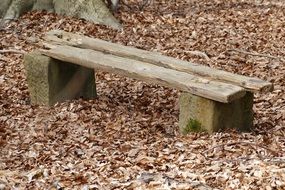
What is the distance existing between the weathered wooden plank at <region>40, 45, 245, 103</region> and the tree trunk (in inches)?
128

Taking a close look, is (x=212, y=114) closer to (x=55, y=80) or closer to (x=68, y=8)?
(x=55, y=80)

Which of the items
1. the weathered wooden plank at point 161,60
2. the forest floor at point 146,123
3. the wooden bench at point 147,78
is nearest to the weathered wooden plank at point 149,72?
the wooden bench at point 147,78

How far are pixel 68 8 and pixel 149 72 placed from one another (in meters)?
4.64

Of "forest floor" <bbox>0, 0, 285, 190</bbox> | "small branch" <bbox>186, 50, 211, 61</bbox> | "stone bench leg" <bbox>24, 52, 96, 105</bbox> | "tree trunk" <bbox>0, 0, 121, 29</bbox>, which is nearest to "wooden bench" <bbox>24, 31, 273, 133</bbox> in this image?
"stone bench leg" <bbox>24, 52, 96, 105</bbox>

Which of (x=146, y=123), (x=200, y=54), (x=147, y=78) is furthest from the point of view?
(x=200, y=54)

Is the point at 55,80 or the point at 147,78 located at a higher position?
the point at 147,78

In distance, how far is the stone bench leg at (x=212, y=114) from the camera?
600 centimetres

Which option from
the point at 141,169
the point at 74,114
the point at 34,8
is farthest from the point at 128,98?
the point at 34,8

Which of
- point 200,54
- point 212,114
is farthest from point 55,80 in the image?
point 200,54

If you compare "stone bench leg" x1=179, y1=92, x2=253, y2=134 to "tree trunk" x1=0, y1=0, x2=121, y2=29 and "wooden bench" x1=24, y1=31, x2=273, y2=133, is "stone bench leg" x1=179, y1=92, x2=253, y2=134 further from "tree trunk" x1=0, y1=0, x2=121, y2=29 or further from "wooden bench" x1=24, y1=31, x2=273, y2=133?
"tree trunk" x1=0, y1=0, x2=121, y2=29

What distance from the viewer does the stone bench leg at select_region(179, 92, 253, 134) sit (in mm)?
6004

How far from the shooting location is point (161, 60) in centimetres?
661

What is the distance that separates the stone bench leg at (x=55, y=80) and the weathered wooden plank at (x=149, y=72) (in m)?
0.18

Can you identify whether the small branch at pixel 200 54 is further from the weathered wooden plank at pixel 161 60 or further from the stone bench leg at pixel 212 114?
the stone bench leg at pixel 212 114
